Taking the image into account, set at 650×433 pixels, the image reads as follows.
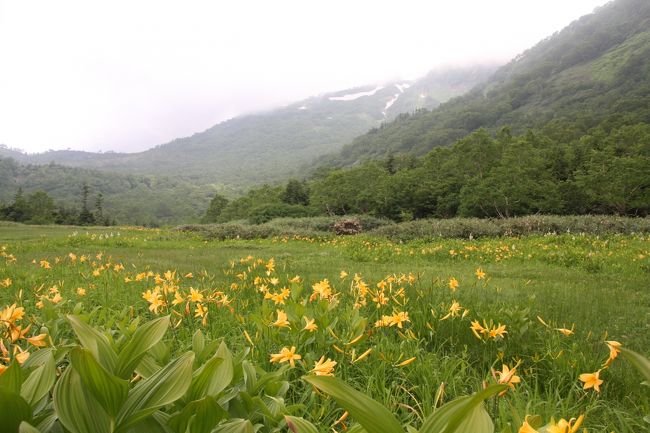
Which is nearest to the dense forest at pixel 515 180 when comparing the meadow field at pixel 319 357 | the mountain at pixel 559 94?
the meadow field at pixel 319 357

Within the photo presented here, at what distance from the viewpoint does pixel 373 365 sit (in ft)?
8.20

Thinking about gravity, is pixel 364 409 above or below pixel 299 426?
above

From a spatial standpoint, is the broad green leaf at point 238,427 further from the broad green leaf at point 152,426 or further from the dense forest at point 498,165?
the dense forest at point 498,165

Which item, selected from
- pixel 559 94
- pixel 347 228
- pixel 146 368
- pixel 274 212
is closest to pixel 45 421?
pixel 146 368

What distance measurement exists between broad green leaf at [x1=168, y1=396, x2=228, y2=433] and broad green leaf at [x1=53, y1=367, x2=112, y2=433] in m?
0.17

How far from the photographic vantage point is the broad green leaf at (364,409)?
31.6 inches

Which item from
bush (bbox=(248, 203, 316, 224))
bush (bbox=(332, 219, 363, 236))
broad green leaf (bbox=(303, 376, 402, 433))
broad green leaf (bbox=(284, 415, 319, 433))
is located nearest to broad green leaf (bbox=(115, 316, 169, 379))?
broad green leaf (bbox=(284, 415, 319, 433))

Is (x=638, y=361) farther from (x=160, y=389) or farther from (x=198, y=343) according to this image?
(x=198, y=343)

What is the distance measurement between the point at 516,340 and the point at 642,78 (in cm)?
10748

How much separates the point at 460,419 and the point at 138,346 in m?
0.98

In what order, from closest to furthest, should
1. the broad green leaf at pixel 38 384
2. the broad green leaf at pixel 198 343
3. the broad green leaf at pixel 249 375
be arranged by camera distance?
the broad green leaf at pixel 38 384
the broad green leaf at pixel 249 375
the broad green leaf at pixel 198 343

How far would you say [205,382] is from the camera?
1.21m

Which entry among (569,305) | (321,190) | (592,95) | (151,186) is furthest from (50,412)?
(151,186)

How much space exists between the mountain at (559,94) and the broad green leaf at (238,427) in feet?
259
